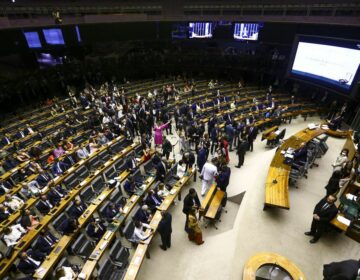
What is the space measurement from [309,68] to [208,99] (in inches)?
307

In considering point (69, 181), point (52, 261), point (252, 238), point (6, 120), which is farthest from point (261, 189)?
point (6, 120)

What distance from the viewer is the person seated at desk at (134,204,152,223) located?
7270 mm

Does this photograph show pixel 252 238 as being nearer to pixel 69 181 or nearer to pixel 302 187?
pixel 302 187

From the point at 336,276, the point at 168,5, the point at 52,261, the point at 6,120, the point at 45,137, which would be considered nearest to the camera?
the point at 336,276

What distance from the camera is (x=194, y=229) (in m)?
6.98

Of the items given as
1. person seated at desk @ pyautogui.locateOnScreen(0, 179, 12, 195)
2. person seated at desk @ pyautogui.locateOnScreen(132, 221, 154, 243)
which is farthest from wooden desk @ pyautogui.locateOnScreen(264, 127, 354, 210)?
person seated at desk @ pyautogui.locateOnScreen(0, 179, 12, 195)

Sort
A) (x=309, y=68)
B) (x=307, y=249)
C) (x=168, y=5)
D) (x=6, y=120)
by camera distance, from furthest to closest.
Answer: (x=168, y=5) < (x=309, y=68) < (x=6, y=120) < (x=307, y=249)

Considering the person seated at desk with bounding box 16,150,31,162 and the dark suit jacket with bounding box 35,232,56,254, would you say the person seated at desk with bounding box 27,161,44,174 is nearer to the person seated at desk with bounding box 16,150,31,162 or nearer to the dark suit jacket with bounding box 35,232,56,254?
the person seated at desk with bounding box 16,150,31,162

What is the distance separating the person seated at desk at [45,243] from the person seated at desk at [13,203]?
2.08 meters

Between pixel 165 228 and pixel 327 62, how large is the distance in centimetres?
1615

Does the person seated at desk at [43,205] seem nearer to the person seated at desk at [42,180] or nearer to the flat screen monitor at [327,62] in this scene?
the person seated at desk at [42,180]

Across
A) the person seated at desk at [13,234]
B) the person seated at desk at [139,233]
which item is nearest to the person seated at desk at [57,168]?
the person seated at desk at [13,234]

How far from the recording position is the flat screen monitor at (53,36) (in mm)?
19766

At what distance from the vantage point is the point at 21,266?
253 inches
